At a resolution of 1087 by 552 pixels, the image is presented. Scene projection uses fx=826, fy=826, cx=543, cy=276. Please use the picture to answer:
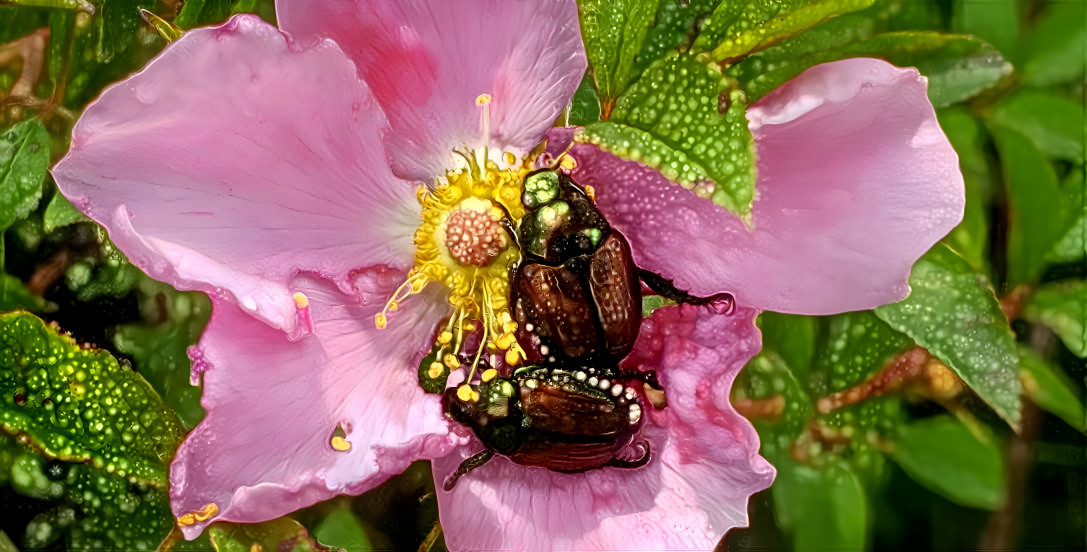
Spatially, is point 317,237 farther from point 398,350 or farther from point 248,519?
point 248,519

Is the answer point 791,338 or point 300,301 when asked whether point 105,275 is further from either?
point 791,338

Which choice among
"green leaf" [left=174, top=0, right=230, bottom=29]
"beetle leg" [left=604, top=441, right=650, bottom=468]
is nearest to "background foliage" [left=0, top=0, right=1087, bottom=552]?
"green leaf" [left=174, top=0, right=230, bottom=29]

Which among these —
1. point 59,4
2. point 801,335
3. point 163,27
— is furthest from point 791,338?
point 59,4

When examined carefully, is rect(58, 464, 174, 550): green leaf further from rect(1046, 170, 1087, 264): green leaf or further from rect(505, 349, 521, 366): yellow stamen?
rect(1046, 170, 1087, 264): green leaf

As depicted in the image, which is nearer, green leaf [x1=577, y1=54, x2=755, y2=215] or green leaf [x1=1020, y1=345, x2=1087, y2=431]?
green leaf [x1=577, y1=54, x2=755, y2=215]

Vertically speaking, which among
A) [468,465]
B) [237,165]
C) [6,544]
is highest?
[237,165]

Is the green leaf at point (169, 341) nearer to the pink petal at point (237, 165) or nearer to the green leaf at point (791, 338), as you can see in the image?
the pink petal at point (237, 165)
